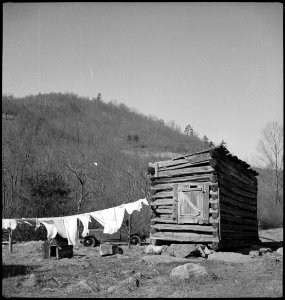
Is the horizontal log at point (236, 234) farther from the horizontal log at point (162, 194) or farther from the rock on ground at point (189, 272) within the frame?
the rock on ground at point (189, 272)

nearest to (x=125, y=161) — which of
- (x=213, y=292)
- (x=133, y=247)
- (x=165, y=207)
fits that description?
(x=133, y=247)

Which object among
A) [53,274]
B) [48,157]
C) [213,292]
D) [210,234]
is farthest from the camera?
[48,157]

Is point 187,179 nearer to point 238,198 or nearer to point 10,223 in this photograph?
point 238,198

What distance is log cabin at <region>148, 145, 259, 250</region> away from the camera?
1477cm

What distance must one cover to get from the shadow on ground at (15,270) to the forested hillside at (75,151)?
39.6 ft

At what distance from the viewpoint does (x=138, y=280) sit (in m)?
9.48

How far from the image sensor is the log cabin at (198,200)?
14773 millimetres

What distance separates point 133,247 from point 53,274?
8.71 m

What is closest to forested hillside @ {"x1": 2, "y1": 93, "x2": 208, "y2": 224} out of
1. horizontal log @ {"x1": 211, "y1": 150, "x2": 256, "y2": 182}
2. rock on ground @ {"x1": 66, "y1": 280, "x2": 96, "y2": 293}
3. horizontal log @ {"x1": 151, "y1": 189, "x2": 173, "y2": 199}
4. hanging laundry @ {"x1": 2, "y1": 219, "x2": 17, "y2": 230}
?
hanging laundry @ {"x1": 2, "y1": 219, "x2": 17, "y2": 230}

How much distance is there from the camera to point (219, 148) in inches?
588

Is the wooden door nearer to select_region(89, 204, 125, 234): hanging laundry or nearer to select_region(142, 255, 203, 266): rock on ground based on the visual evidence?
select_region(142, 255, 203, 266): rock on ground

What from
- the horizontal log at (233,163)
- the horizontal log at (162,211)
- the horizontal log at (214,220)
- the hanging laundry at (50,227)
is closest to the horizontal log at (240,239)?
the horizontal log at (214,220)

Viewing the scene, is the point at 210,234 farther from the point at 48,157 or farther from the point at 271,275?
the point at 48,157

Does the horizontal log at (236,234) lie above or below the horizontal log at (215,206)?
below
